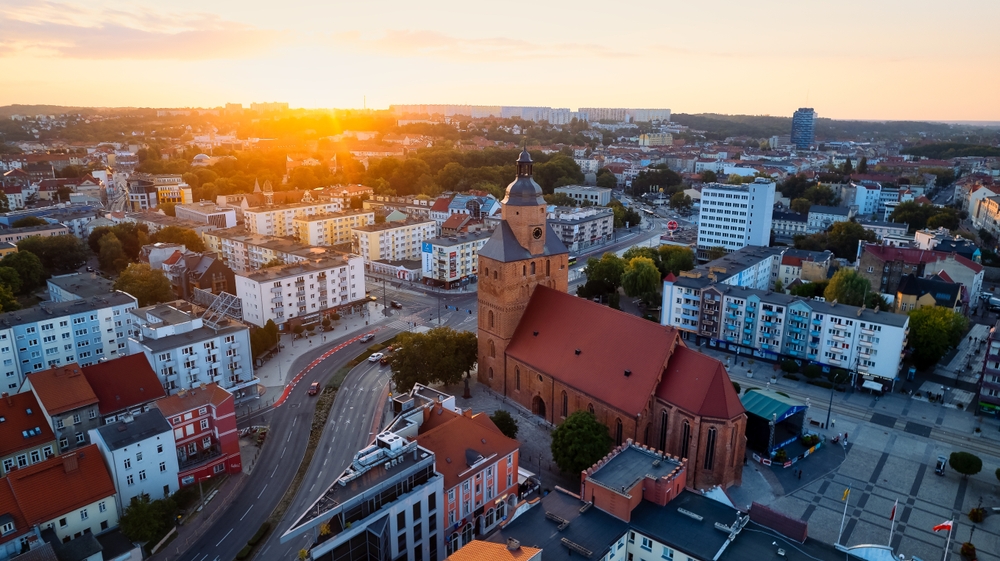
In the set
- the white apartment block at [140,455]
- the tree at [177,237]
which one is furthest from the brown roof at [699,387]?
the tree at [177,237]

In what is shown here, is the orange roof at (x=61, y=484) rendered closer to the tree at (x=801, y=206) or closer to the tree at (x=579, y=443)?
the tree at (x=579, y=443)

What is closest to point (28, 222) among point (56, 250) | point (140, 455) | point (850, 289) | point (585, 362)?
point (56, 250)

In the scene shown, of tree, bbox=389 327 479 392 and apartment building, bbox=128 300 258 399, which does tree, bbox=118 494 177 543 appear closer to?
apartment building, bbox=128 300 258 399

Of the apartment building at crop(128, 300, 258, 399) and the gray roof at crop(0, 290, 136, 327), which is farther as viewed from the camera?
the gray roof at crop(0, 290, 136, 327)

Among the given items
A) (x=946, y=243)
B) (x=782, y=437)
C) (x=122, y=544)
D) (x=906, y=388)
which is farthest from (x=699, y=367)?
(x=946, y=243)

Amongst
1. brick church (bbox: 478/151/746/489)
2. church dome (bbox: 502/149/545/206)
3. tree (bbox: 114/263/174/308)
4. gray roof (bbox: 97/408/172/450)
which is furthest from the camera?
tree (bbox: 114/263/174/308)

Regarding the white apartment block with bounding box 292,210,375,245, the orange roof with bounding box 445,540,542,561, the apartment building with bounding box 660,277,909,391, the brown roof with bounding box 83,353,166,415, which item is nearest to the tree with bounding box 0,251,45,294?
the white apartment block with bounding box 292,210,375,245
